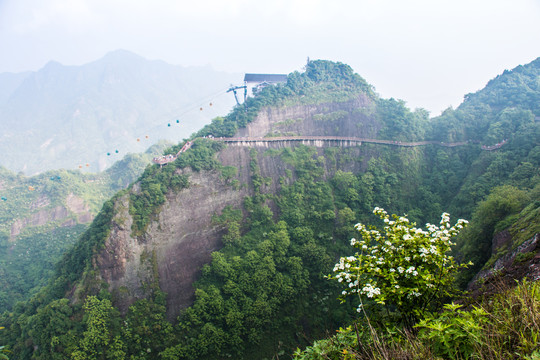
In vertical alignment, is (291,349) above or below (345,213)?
below

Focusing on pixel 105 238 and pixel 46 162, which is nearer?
pixel 105 238

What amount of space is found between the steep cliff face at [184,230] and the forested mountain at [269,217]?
5.1 inches

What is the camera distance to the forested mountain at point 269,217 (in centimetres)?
2817

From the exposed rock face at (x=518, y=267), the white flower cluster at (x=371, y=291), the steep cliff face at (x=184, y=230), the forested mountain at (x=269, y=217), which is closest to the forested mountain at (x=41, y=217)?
the forested mountain at (x=269, y=217)

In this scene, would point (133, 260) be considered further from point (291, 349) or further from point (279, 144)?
point (279, 144)

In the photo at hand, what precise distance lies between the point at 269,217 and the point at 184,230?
10.5 meters

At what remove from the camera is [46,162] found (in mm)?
165000

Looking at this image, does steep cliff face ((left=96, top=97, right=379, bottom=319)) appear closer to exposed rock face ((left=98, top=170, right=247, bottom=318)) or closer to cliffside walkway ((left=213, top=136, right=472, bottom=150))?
exposed rock face ((left=98, top=170, right=247, bottom=318))

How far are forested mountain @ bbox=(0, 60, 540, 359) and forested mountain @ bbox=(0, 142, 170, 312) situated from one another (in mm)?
20690

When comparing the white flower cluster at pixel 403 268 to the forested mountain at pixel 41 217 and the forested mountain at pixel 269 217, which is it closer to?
the forested mountain at pixel 269 217

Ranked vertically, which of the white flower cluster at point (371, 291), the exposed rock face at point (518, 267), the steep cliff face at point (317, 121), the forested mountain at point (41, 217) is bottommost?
the forested mountain at point (41, 217)

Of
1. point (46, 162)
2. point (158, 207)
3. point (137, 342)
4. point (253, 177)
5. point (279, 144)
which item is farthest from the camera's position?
point (46, 162)

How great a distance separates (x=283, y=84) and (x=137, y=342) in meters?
44.7

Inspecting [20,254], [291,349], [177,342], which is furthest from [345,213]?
Answer: [20,254]
